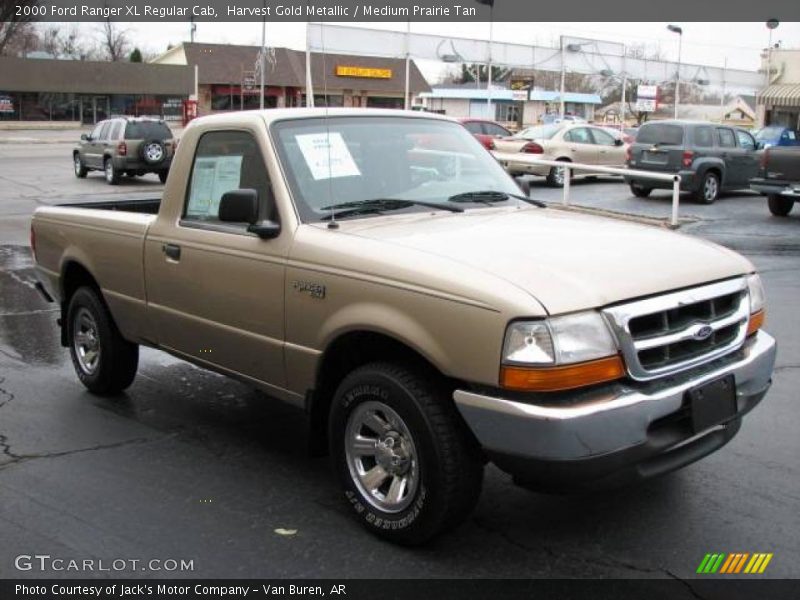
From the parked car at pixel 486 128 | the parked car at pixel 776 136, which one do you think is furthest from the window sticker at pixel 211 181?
the parked car at pixel 776 136

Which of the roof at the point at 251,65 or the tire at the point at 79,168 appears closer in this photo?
the tire at the point at 79,168

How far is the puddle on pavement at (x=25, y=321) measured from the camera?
7.04 meters

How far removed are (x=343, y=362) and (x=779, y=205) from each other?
15071mm

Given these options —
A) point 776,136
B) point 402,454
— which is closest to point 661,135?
point 776,136

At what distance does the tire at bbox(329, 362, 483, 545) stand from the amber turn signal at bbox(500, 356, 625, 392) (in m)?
0.38

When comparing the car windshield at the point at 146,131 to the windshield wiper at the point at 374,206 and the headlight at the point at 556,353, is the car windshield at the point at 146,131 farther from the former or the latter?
the headlight at the point at 556,353

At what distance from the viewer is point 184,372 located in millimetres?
6531

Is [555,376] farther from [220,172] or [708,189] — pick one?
[708,189]

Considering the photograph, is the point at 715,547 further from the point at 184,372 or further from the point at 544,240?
the point at 184,372

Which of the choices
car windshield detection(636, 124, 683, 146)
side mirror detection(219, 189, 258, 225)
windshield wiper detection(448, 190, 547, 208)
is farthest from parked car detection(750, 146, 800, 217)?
side mirror detection(219, 189, 258, 225)

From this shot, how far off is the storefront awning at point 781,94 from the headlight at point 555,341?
40922 mm

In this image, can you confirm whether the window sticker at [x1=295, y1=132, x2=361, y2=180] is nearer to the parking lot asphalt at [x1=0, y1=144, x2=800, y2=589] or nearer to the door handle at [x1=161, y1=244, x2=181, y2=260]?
the door handle at [x1=161, y1=244, x2=181, y2=260]

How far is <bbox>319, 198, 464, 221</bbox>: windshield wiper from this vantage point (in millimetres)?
4242

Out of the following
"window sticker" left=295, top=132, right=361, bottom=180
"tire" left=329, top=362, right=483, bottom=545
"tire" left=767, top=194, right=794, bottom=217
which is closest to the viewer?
"tire" left=329, top=362, right=483, bottom=545
